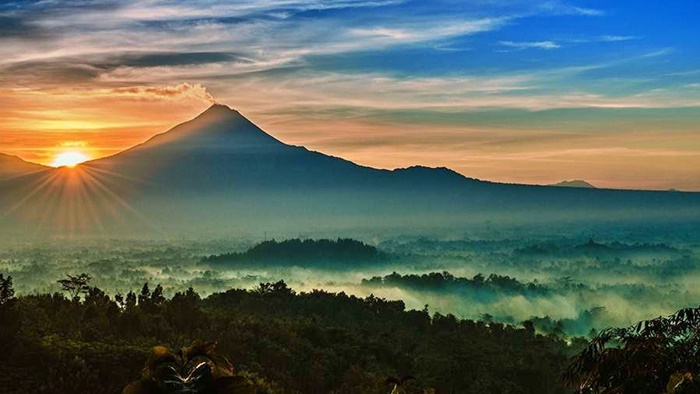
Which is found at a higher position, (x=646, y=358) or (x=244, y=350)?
(x=646, y=358)

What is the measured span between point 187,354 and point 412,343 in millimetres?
89063

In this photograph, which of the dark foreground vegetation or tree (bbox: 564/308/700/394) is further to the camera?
the dark foreground vegetation

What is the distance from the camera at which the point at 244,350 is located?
2726 inches

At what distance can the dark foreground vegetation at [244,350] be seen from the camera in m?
42.2

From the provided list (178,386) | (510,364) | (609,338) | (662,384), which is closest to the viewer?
(178,386)

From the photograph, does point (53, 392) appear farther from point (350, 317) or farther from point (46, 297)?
point (350, 317)

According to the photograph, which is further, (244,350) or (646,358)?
(244,350)

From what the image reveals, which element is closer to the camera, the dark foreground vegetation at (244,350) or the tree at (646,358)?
the tree at (646,358)

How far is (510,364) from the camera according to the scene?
8388cm

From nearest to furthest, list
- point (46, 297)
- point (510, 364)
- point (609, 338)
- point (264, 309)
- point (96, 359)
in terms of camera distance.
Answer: point (609, 338), point (96, 359), point (46, 297), point (510, 364), point (264, 309)

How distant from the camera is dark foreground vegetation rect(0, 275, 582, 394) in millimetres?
42188

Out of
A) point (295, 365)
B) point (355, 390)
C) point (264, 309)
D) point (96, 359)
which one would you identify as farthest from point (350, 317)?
point (96, 359)

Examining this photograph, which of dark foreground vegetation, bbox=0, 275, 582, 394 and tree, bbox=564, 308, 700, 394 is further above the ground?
tree, bbox=564, 308, 700, 394

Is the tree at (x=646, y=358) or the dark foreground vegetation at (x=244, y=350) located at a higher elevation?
the tree at (x=646, y=358)
